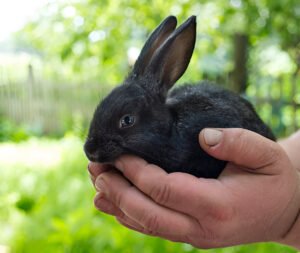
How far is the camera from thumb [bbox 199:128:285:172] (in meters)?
1.22

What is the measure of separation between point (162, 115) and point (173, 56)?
197 millimetres

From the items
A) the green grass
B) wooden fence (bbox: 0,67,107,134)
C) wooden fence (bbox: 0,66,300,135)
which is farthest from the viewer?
wooden fence (bbox: 0,67,107,134)

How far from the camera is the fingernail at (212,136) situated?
1.22 metres

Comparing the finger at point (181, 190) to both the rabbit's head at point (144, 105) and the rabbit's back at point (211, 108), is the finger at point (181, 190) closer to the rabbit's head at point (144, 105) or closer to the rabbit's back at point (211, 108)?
the rabbit's head at point (144, 105)

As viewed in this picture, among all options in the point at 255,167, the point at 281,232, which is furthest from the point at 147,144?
the point at 281,232

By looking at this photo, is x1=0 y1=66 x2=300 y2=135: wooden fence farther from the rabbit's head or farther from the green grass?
the rabbit's head

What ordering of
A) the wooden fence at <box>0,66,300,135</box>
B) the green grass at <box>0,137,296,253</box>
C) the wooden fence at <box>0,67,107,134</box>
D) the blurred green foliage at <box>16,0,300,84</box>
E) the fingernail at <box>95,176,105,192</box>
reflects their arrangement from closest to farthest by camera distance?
the fingernail at <box>95,176,105,192</box> < the green grass at <box>0,137,296,253</box> < the blurred green foliage at <box>16,0,300,84</box> < the wooden fence at <box>0,66,300,135</box> < the wooden fence at <box>0,67,107,134</box>

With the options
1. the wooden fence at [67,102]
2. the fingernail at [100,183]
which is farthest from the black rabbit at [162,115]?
the wooden fence at [67,102]

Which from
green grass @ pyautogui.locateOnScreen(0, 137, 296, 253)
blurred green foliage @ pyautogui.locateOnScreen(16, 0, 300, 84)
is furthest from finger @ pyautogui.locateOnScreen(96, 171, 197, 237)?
blurred green foliage @ pyautogui.locateOnScreen(16, 0, 300, 84)

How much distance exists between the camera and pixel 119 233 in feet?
8.84

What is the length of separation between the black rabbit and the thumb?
74 mm

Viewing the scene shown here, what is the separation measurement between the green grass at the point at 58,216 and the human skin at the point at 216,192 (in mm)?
1285

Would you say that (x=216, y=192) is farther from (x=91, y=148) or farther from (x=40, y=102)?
(x=40, y=102)

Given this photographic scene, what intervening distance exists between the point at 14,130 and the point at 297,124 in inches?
179
